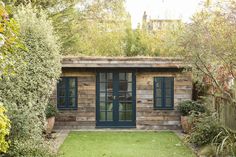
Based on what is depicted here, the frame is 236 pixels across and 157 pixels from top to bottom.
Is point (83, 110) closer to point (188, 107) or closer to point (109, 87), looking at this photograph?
point (109, 87)

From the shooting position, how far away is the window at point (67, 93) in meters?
11.6

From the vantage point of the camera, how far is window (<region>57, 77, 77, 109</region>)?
1164 cm

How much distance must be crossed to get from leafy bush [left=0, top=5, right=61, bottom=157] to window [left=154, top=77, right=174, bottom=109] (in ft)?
13.5

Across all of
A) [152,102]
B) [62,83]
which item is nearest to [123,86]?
[152,102]

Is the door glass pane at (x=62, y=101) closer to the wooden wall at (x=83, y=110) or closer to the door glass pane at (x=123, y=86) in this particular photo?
A: the wooden wall at (x=83, y=110)

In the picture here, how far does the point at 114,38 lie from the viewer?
67.3 ft

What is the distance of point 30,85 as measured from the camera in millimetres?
7684

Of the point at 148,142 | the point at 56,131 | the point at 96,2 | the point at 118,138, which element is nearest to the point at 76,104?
the point at 56,131

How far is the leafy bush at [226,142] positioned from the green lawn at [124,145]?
2.50ft

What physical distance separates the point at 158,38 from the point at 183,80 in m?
8.95

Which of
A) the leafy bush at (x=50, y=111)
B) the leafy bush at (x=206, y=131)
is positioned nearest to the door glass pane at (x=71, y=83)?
the leafy bush at (x=50, y=111)

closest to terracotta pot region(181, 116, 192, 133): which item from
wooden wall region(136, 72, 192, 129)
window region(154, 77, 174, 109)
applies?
wooden wall region(136, 72, 192, 129)

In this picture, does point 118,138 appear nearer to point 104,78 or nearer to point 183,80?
point 104,78

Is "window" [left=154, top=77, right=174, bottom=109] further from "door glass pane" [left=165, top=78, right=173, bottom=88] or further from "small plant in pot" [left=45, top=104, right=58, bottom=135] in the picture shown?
"small plant in pot" [left=45, top=104, right=58, bottom=135]
